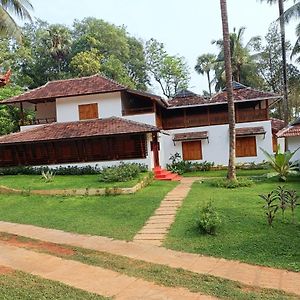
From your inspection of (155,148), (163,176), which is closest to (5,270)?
(163,176)

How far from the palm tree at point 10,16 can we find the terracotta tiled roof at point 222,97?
37.8 ft

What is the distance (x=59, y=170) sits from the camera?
2162 centimetres

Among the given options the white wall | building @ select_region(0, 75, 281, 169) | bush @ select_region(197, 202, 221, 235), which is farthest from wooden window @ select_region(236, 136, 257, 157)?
bush @ select_region(197, 202, 221, 235)

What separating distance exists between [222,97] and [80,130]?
9.95 meters

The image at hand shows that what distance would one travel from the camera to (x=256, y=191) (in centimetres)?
1500

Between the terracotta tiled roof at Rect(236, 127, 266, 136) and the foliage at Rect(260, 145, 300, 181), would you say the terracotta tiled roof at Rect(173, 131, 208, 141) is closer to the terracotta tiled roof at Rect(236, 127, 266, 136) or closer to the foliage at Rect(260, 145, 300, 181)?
the terracotta tiled roof at Rect(236, 127, 266, 136)

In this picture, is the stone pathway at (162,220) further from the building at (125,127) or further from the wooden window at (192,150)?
the wooden window at (192,150)

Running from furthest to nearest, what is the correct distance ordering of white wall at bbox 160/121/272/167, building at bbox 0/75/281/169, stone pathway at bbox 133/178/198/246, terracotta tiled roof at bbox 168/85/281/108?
white wall at bbox 160/121/272/167 → terracotta tiled roof at bbox 168/85/281/108 → building at bbox 0/75/281/169 → stone pathway at bbox 133/178/198/246

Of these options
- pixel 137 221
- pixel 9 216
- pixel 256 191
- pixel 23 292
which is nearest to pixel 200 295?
pixel 23 292

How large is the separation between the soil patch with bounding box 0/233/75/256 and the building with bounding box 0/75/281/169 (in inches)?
455

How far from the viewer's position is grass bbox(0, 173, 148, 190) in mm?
16859

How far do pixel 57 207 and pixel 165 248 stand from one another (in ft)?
20.6

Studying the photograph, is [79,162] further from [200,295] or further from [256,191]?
[200,295]

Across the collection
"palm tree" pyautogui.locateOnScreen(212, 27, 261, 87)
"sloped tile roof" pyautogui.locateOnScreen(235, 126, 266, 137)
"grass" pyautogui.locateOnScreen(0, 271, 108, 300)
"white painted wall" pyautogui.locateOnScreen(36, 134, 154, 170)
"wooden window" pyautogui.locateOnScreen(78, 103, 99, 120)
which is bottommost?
"grass" pyautogui.locateOnScreen(0, 271, 108, 300)
